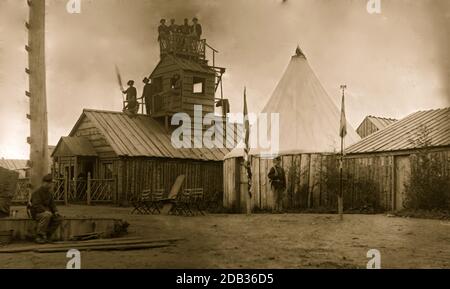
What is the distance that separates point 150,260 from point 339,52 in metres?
13.3

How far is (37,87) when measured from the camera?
9062 mm

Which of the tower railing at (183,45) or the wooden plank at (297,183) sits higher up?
the tower railing at (183,45)

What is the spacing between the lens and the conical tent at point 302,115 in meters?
19.0

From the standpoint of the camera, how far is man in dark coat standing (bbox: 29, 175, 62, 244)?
9438 mm

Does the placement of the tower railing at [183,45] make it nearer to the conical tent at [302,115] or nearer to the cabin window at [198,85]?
the cabin window at [198,85]

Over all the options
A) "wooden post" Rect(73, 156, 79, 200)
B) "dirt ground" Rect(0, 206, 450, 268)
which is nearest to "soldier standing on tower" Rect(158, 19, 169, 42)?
"wooden post" Rect(73, 156, 79, 200)

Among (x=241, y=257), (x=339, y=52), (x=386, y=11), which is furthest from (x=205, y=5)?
(x=339, y=52)

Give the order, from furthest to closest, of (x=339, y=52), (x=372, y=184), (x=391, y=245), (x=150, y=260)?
(x=339, y=52) → (x=372, y=184) → (x=391, y=245) → (x=150, y=260)

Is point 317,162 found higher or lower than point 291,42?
lower

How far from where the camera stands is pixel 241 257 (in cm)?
755

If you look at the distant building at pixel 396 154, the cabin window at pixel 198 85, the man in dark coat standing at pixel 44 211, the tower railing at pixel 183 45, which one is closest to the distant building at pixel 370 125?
the cabin window at pixel 198 85

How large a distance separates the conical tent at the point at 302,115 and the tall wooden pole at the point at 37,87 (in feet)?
35.5

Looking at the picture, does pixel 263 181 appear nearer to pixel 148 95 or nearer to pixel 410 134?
pixel 410 134
